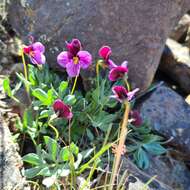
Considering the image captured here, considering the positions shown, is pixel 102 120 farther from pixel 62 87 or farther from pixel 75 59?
pixel 75 59

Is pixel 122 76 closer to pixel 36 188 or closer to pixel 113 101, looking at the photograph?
pixel 113 101

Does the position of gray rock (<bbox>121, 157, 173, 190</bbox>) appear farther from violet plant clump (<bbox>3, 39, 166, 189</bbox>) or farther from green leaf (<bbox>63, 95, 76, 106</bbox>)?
green leaf (<bbox>63, 95, 76, 106</bbox>)

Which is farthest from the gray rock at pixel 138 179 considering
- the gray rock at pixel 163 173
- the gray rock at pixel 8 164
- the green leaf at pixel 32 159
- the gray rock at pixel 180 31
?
the gray rock at pixel 180 31

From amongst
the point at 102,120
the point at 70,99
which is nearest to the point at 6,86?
the point at 70,99

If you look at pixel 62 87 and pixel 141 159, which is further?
pixel 141 159

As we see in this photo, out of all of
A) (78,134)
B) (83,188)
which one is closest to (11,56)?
(78,134)

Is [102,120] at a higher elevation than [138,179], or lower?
higher
